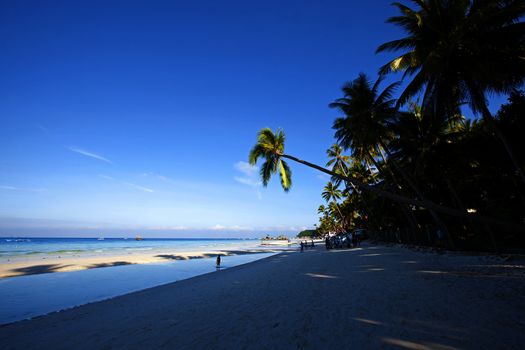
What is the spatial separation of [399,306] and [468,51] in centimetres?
1025

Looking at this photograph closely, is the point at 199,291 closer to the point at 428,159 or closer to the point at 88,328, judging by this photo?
the point at 88,328

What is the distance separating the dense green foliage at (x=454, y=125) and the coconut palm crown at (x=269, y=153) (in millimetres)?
63

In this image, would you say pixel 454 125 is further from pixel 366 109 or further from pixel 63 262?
pixel 63 262

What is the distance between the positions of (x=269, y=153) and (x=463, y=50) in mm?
10114

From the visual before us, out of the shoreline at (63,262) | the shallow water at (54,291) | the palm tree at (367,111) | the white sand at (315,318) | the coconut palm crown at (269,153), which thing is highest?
the palm tree at (367,111)

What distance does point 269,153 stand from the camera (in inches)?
636

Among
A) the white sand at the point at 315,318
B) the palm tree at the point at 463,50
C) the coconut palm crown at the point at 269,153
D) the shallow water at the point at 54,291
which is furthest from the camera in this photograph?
the coconut palm crown at the point at 269,153

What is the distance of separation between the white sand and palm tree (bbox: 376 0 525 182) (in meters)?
5.90

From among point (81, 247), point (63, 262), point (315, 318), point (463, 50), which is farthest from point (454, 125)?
point (81, 247)

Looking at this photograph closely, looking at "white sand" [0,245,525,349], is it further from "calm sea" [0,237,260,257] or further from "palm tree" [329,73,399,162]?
"calm sea" [0,237,260,257]

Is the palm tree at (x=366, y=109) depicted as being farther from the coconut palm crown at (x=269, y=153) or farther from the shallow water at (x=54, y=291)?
the shallow water at (x=54, y=291)

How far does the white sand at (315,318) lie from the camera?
4285mm

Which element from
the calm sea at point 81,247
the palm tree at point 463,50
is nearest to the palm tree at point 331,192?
the calm sea at point 81,247

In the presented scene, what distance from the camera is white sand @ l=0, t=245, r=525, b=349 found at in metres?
4.29
